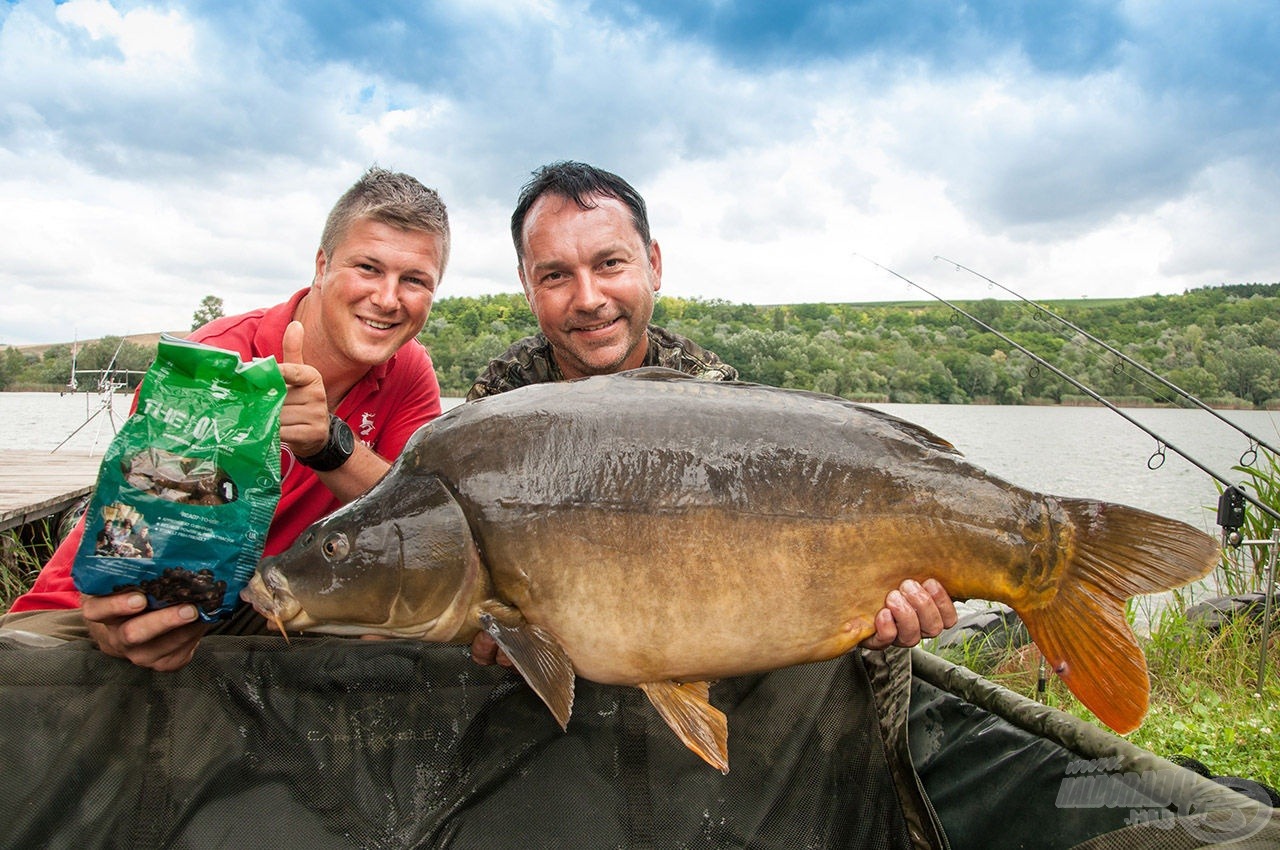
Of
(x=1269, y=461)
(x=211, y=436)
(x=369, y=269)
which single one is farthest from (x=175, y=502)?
(x=1269, y=461)

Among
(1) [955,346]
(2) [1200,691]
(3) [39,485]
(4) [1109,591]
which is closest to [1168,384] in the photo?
(2) [1200,691]

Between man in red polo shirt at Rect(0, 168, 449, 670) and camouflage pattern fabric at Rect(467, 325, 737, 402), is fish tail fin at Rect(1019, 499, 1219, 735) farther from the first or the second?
man in red polo shirt at Rect(0, 168, 449, 670)

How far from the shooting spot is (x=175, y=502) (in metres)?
1.39

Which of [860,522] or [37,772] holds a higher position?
[860,522]

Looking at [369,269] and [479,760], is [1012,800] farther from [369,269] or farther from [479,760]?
[369,269]

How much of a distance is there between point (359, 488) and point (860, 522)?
128 cm

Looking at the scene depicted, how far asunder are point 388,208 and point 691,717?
1.72 m

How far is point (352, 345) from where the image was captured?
2373 mm

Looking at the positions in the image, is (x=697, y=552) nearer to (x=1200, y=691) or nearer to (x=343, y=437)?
(x=343, y=437)

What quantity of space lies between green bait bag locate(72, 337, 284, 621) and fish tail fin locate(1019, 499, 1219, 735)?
1475mm

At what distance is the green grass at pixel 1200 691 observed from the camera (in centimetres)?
253

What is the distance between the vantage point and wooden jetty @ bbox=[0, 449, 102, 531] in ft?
14.3

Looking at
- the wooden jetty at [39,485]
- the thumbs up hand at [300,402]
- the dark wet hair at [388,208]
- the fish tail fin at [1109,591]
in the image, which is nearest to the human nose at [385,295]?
the dark wet hair at [388,208]

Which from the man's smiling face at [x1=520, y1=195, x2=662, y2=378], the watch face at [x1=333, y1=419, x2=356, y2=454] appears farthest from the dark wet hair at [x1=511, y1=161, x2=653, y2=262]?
the watch face at [x1=333, y1=419, x2=356, y2=454]
